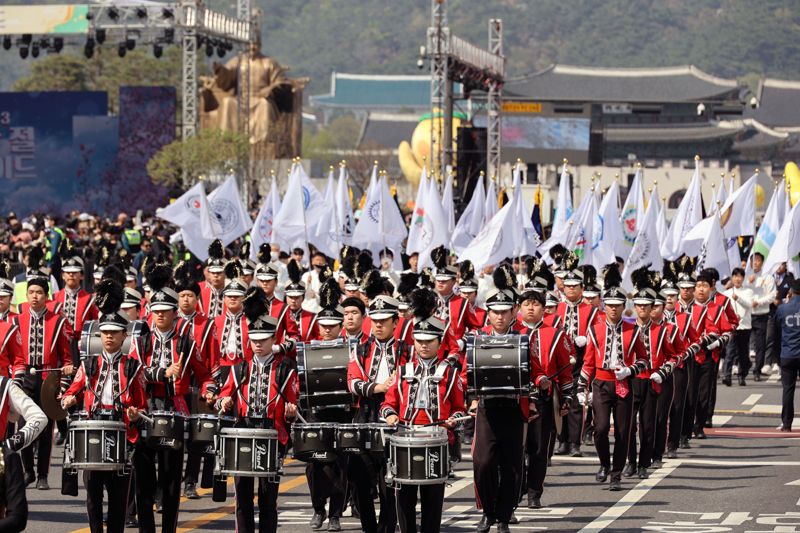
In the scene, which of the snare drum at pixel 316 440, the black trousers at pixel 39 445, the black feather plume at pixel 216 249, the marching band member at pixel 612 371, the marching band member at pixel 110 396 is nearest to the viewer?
the marching band member at pixel 110 396

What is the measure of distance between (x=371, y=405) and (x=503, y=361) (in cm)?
106

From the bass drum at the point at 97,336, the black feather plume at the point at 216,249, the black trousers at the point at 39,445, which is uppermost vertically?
the black feather plume at the point at 216,249

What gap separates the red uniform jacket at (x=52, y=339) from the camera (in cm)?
1473

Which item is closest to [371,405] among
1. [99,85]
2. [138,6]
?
[138,6]

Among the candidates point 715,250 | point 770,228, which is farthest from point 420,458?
point 770,228

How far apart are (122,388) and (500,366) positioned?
2.63 meters

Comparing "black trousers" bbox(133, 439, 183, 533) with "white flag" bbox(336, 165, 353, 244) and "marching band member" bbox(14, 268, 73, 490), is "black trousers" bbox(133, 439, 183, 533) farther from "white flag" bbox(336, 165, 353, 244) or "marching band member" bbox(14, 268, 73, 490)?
"white flag" bbox(336, 165, 353, 244)

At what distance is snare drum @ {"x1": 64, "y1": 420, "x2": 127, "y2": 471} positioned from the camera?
1088cm

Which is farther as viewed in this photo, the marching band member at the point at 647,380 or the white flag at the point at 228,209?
the white flag at the point at 228,209

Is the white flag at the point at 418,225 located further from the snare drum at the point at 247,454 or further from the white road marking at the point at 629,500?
the snare drum at the point at 247,454

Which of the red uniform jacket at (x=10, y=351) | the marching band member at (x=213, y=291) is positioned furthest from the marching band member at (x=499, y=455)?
the marching band member at (x=213, y=291)

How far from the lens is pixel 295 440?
38.2ft

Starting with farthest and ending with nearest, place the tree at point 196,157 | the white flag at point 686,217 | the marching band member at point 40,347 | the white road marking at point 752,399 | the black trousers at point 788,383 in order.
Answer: the tree at point 196,157 → the white flag at point 686,217 → the white road marking at point 752,399 → the black trousers at point 788,383 → the marching band member at point 40,347

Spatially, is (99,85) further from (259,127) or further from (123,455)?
(123,455)
